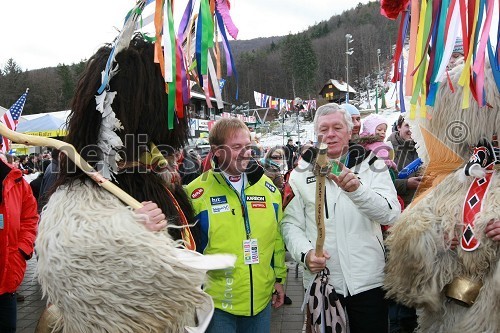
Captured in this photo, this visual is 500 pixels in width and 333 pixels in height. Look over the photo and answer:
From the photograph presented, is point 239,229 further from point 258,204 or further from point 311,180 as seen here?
point 311,180

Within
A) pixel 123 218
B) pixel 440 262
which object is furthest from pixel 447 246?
pixel 123 218

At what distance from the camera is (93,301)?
4.57 feet

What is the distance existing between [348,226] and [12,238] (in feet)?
7.07

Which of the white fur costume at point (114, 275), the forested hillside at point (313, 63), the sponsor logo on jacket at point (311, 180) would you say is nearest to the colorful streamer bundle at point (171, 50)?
the white fur costume at point (114, 275)

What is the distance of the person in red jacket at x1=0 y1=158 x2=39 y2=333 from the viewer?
2666 millimetres

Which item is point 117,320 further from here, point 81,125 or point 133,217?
point 81,125

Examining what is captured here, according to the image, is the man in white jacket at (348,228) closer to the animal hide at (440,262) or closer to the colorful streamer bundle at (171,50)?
the animal hide at (440,262)

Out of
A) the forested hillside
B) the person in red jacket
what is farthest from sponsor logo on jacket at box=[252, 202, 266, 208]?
the forested hillside

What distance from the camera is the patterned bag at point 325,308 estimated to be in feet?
7.30

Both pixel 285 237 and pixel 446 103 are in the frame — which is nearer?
pixel 446 103

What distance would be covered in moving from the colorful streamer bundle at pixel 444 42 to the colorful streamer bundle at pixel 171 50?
0.79 meters

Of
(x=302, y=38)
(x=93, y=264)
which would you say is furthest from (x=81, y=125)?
(x=302, y=38)

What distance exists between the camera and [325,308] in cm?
225

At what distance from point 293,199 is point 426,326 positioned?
0.97 m
